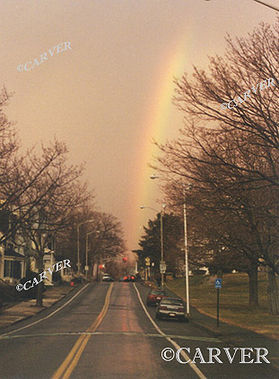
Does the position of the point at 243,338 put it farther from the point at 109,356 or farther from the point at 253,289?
the point at 253,289

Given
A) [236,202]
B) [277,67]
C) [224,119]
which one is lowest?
[236,202]

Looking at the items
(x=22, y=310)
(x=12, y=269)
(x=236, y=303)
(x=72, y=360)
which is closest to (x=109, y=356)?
(x=72, y=360)

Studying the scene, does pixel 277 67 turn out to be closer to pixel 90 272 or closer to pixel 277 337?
pixel 277 337

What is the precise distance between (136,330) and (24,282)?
28.2 metres

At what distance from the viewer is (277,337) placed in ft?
70.0

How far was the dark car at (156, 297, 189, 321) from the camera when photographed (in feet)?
103

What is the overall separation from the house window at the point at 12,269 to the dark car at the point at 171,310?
96.4 ft

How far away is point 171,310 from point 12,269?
32462mm

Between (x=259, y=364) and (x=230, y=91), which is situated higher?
(x=230, y=91)

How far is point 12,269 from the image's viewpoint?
5934 centimetres

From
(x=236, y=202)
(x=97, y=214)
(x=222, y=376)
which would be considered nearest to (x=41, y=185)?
(x=236, y=202)

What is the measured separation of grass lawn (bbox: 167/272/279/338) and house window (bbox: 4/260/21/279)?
19.5 meters

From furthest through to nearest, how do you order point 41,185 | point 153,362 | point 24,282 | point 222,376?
point 24,282
point 41,185
point 153,362
point 222,376

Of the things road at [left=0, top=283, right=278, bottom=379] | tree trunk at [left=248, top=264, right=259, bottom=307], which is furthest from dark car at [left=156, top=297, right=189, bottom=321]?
tree trunk at [left=248, top=264, right=259, bottom=307]
